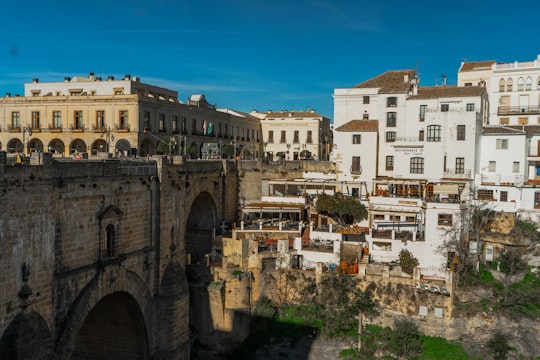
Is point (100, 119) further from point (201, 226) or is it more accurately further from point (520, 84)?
point (520, 84)

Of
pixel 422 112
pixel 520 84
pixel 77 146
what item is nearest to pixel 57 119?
pixel 77 146

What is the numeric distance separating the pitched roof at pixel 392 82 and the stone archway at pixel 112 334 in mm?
23810

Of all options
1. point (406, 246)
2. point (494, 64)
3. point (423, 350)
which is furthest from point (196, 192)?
point (494, 64)

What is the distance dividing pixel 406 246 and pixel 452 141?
32.8 ft

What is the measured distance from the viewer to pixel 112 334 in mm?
20969

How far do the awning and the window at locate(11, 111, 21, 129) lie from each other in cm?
2932

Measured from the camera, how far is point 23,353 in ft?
45.3

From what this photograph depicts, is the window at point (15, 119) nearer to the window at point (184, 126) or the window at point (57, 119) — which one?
the window at point (57, 119)

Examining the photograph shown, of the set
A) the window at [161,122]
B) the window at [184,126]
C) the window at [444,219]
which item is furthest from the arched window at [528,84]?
the window at [161,122]

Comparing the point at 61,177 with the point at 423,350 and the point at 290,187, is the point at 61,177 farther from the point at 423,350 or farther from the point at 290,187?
the point at 290,187

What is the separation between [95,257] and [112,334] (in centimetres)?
518

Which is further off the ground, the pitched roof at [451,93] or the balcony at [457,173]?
the pitched roof at [451,93]

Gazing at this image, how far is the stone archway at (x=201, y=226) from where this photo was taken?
29.9 metres

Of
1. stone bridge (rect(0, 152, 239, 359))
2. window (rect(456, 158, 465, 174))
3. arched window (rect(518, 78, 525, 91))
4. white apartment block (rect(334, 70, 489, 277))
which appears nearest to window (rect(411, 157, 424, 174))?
white apartment block (rect(334, 70, 489, 277))
